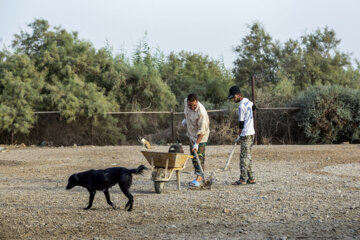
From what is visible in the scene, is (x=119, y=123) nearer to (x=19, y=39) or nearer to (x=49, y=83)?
(x=49, y=83)

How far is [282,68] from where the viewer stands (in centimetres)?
3114

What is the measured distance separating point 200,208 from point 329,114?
1587cm

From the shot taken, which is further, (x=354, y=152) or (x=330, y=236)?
(x=354, y=152)

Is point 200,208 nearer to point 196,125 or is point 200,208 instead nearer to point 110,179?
point 110,179

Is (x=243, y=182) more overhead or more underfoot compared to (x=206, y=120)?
more underfoot

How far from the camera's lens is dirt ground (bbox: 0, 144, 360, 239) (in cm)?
607

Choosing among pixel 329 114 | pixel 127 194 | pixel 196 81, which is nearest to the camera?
pixel 127 194

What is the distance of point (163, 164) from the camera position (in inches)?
352

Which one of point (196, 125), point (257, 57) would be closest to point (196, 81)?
point (257, 57)

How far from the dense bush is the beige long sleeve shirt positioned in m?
13.0

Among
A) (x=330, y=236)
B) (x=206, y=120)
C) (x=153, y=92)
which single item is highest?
(x=153, y=92)

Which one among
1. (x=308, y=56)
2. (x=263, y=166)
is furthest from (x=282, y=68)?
(x=263, y=166)

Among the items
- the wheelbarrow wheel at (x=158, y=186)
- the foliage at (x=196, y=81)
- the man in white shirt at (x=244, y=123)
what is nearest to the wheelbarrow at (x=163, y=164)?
the wheelbarrow wheel at (x=158, y=186)

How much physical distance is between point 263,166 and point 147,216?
23.5 feet
